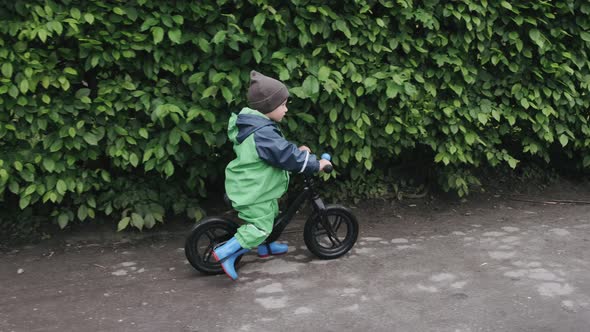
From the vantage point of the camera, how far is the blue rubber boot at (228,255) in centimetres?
408

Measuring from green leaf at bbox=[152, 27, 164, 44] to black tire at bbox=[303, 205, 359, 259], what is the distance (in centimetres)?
160

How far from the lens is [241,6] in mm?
4410

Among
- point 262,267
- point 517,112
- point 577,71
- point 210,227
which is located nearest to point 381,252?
point 262,267

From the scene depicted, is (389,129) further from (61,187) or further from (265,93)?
(61,187)

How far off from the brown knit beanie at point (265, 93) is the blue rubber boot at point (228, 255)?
0.90 metres

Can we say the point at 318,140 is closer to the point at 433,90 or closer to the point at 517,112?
the point at 433,90

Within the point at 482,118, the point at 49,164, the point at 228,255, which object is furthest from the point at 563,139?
the point at 49,164

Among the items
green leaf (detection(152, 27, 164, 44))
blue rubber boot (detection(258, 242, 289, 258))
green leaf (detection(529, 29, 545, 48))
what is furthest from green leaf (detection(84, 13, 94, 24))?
green leaf (detection(529, 29, 545, 48))

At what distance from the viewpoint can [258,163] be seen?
161 inches

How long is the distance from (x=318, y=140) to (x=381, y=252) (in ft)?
3.33

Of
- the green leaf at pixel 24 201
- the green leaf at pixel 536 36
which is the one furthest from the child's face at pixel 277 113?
the green leaf at pixel 536 36

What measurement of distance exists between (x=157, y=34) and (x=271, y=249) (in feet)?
5.65

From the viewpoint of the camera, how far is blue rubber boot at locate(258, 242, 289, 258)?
14.9ft

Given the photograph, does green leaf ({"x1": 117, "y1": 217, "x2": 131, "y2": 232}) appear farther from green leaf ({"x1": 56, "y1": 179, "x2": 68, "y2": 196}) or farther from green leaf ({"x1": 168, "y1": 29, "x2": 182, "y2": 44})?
green leaf ({"x1": 168, "y1": 29, "x2": 182, "y2": 44})
